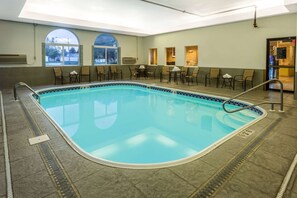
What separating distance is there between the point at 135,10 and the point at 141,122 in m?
4.41

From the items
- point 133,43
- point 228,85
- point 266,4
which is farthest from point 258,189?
point 133,43

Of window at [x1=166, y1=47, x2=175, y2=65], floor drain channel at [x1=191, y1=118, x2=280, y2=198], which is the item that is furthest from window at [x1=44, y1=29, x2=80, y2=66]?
floor drain channel at [x1=191, y1=118, x2=280, y2=198]

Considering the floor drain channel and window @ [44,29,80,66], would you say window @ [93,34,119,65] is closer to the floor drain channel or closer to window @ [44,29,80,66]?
window @ [44,29,80,66]

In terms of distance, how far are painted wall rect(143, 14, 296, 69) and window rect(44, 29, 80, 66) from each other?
16.8 ft

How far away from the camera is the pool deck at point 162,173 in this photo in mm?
1827

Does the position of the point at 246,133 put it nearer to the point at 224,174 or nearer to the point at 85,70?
the point at 224,174

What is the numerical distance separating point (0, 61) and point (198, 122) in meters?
7.96

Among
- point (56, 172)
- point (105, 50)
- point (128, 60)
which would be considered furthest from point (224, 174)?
point (128, 60)

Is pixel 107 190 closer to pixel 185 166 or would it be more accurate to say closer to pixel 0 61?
pixel 185 166

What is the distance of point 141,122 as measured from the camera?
16.5ft

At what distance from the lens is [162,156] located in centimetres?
332

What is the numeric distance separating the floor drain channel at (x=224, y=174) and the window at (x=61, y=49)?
30.1 ft

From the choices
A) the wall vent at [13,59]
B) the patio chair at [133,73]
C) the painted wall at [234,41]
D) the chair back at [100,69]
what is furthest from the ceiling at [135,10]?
the patio chair at [133,73]

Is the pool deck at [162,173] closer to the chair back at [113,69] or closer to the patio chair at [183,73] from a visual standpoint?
the patio chair at [183,73]
